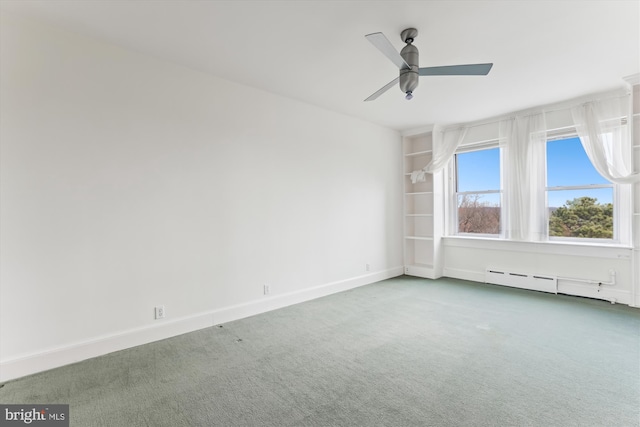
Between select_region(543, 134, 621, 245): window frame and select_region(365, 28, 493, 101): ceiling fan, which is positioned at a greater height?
select_region(365, 28, 493, 101): ceiling fan

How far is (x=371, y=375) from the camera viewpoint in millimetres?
2287

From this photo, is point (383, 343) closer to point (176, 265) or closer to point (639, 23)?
point (176, 265)

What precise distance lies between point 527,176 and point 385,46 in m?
3.70

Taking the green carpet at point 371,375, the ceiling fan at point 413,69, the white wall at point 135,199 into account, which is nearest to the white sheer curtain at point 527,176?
the green carpet at point 371,375

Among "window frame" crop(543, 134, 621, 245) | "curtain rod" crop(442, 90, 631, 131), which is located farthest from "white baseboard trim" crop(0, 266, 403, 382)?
"curtain rod" crop(442, 90, 631, 131)

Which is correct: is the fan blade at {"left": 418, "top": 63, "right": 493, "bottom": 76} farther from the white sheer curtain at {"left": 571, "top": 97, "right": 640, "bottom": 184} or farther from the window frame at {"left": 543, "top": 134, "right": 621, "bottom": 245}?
the window frame at {"left": 543, "top": 134, "right": 621, "bottom": 245}

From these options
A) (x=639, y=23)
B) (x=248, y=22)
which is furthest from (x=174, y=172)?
(x=639, y=23)

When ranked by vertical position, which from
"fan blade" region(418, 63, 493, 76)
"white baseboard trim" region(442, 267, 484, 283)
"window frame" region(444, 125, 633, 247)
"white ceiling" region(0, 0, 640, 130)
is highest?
"white ceiling" region(0, 0, 640, 130)

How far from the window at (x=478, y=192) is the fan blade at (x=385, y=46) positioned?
3.56 meters

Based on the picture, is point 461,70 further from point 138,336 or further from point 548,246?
point 138,336

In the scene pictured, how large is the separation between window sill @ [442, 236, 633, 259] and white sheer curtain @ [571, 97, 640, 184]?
896 millimetres

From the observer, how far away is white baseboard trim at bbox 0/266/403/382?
230 centimetres

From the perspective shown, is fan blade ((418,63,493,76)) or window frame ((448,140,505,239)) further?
window frame ((448,140,505,239))

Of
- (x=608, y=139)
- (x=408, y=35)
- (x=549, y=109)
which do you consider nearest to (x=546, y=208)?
(x=608, y=139)
